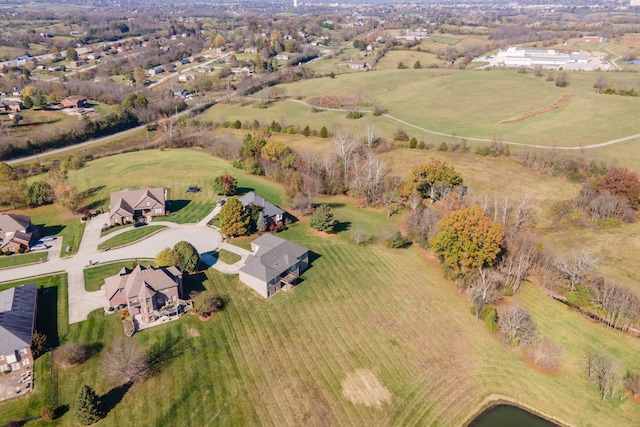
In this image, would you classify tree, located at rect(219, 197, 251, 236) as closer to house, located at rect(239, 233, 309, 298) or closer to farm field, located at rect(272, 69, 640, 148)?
house, located at rect(239, 233, 309, 298)

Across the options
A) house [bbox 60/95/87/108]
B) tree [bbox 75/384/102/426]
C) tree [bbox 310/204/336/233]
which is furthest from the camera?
house [bbox 60/95/87/108]

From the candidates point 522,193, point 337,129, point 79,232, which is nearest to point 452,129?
point 337,129

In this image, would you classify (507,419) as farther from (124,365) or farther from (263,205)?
(263,205)

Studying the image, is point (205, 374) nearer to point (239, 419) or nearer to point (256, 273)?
point (239, 419)

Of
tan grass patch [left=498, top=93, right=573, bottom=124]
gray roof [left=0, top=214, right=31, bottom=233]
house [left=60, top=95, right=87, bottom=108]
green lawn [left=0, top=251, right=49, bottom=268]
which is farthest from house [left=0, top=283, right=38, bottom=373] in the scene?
tan grass patch [left=498, top=93, right=573, bottom=124]

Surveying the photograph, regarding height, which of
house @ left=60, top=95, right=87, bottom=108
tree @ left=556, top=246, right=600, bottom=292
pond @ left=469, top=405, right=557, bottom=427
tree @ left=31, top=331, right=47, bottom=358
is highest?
house @ left=60, top=95, right=87, bottom=108

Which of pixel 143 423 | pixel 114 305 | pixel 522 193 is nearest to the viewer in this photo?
pixel 143 423
